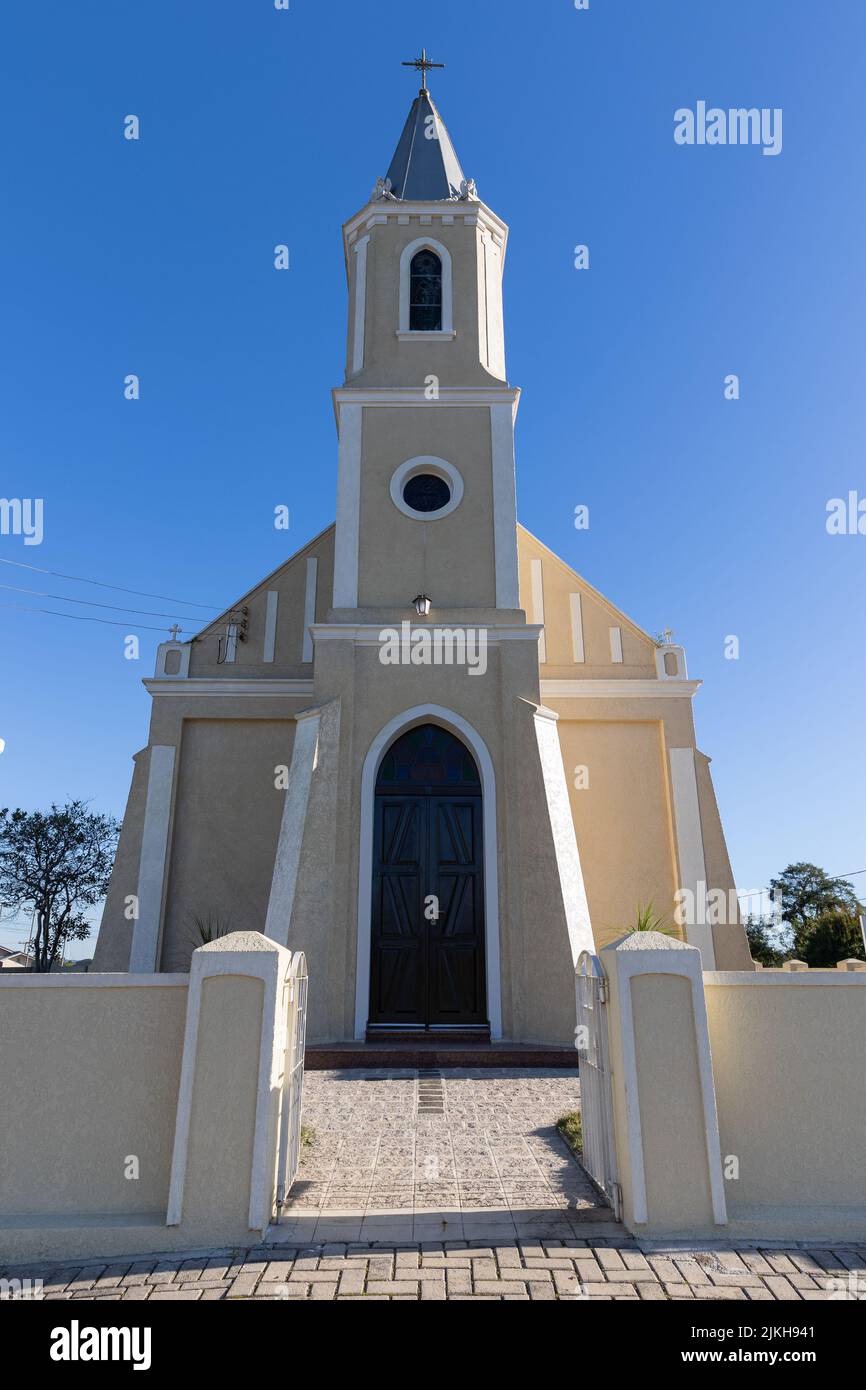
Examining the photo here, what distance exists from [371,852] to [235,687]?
16.6 ft

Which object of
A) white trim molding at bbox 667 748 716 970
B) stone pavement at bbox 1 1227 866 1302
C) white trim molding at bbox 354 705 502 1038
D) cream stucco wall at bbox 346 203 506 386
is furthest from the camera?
cream stucco wall at bbox 346 203 506 386

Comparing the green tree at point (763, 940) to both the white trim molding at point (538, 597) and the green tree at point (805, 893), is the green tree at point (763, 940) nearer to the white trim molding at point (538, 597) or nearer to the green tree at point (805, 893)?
the green tree at point (805, 893)

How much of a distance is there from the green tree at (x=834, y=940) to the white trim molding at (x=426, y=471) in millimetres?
18990

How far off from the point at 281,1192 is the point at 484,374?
1262 cm

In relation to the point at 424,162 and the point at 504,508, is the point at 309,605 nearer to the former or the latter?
the point at 504,508

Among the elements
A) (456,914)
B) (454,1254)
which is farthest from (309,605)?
(454,1254)

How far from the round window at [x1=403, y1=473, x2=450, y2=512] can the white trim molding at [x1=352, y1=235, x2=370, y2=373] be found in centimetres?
248

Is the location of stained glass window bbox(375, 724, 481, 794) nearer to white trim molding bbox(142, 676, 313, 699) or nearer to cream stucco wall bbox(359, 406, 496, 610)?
cream stucco wall bbox(359, 406, 496, 610)

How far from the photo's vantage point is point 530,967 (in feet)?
35.5

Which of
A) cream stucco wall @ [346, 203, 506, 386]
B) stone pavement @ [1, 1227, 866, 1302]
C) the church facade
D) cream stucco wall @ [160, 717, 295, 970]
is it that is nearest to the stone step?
the church facade

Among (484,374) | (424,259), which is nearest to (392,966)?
(484,374)

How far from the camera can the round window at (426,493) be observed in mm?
13656

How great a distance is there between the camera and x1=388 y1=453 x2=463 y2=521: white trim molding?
13461 millimetres
